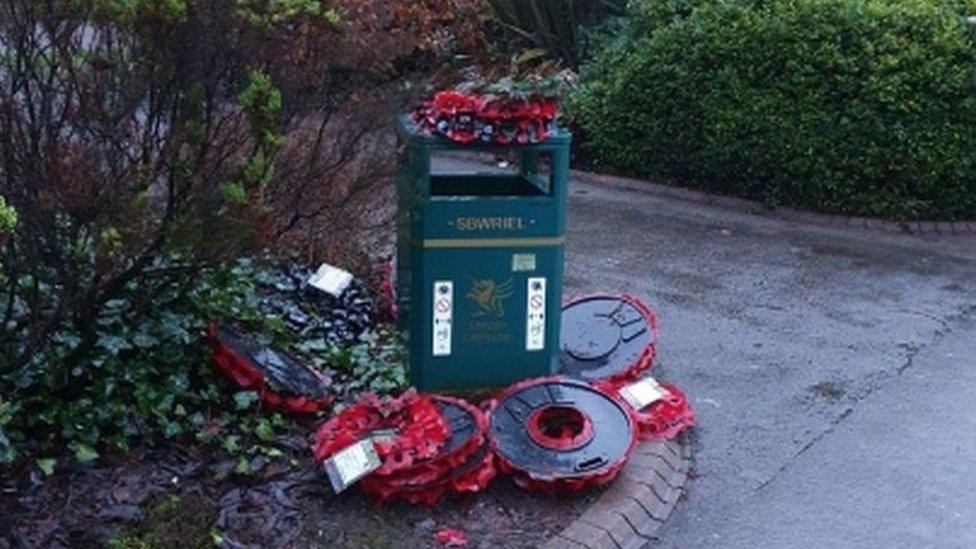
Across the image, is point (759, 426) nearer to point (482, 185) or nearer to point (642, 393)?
point (642, 393)

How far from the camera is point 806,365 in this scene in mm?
7219

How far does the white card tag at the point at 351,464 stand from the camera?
16.5 ft

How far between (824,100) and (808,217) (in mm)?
914

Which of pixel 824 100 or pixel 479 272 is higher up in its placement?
pixel 824 100

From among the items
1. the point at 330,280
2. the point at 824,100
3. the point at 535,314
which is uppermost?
the point at 824,100

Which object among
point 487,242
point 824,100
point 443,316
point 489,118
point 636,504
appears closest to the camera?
point 636,504

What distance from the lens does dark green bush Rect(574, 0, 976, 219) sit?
1054 cm

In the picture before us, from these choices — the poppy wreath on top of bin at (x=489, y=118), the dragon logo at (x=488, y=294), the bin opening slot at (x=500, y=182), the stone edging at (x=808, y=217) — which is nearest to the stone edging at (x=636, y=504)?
the dragon logo at (x=488, y=294)

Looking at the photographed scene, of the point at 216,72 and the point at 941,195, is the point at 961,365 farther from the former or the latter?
the point at 216,72

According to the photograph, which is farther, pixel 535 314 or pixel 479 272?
pixel 535 314

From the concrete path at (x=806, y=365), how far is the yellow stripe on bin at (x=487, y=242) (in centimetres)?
117

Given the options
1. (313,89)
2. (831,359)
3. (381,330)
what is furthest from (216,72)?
(831,359)

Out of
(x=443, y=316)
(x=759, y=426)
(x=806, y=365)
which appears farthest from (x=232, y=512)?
(x=806, y=365)

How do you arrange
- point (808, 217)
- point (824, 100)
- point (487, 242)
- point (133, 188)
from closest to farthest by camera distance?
point (133, 188) → point (487, 242) → point (824, 100) → point (808, 217)
